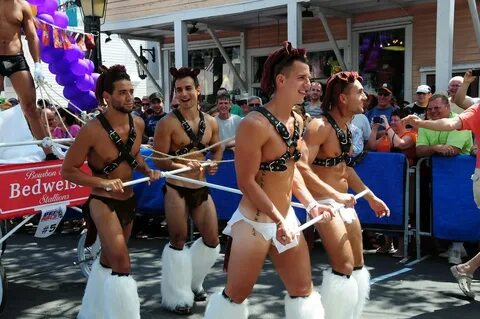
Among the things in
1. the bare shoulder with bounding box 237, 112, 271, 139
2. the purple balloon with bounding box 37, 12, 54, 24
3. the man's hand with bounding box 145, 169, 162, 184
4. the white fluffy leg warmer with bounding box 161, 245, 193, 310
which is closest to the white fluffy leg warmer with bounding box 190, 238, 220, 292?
the white fluffy leg warmer with bounding box 161, 245, 193, 310

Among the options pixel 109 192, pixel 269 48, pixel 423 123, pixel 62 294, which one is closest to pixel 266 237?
pixel 109 192

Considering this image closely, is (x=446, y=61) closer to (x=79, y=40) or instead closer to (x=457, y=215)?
(x=457, y=215)

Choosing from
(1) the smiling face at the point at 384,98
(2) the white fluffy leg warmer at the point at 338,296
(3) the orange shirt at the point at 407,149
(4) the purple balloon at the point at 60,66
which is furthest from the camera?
(1) the smiling face at the point at 384,98

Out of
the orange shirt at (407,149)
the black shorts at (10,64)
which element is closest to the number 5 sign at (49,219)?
the black shorts at (10,64)

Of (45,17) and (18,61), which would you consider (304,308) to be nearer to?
(18,61)

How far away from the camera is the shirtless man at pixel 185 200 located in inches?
209

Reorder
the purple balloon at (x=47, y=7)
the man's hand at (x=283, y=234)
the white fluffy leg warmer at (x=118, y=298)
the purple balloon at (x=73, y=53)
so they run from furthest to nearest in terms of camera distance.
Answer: the purple balloon at (x=73, y=53), the purple balloon at (x=47, y=7), the white fluffy leg warmer at (x=118, y=298), the man's hand at (x=283, y=234)

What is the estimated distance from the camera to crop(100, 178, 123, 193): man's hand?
4273 millimetres

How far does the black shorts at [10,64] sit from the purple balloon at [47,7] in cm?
104

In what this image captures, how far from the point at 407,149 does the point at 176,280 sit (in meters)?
3.69

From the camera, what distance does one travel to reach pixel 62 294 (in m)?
6.05

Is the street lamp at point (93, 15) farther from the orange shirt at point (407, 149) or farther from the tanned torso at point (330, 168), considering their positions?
the tanned torso at point (330, 168)

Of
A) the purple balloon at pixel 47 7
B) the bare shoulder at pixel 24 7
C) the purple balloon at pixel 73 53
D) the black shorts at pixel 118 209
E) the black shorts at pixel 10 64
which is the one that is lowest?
the black shorts at pixel 118 209

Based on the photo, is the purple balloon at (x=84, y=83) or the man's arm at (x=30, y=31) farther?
the purple balloon at (x=84, y=83)
